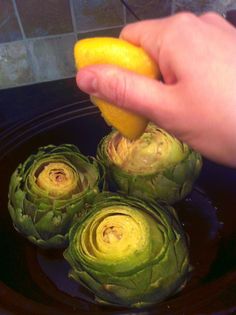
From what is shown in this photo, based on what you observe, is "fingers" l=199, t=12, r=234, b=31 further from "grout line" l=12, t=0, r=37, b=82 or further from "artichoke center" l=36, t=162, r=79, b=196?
"grout line" l=12, t=0, r=37, b=82

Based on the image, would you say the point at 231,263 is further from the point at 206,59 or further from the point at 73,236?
the point at 206,59

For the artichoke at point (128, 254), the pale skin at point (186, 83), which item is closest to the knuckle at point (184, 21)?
the pale skin at point (186, 83)

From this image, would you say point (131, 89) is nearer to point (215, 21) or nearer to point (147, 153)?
point (215, 21)

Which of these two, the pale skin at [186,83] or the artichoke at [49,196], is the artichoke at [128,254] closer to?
the artichoke at [49,196]

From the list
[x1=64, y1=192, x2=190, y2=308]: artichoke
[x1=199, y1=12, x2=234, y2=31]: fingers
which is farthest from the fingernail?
[x1=64, y1=192, x2=190, y2=308]: artichoke

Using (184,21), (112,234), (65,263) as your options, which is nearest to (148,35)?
(184,21)
